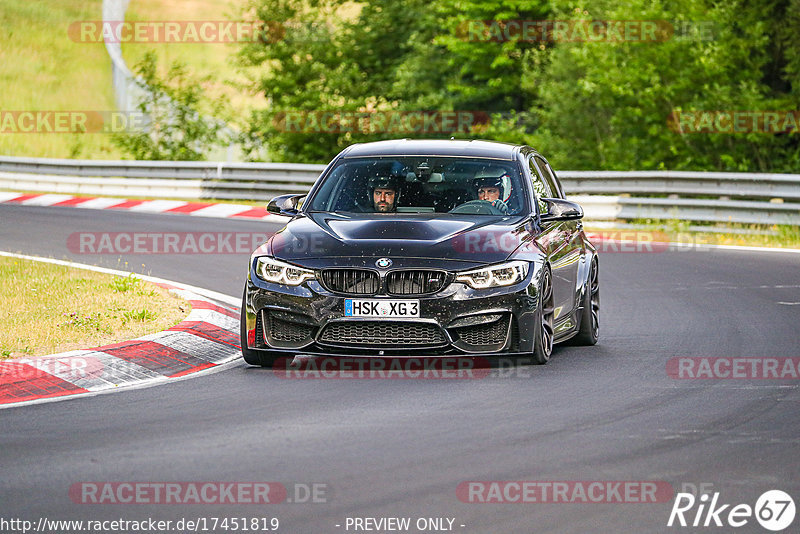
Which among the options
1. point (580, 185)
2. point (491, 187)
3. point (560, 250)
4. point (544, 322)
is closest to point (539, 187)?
point (491, 187)

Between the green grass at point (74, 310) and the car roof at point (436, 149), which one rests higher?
the car roof at point (436, 149)

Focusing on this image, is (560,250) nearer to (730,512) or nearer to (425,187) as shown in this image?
(425,187)

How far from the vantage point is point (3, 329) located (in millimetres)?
10367

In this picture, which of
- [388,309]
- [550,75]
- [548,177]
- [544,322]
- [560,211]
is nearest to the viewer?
[388,309]

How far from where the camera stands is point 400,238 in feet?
30.7

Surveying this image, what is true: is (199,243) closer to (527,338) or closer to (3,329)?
(3,329)

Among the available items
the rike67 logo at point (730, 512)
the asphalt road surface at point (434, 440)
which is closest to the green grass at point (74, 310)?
the asphalt road surface at point (434, 440)

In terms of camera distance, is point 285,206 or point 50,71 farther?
point 50,71

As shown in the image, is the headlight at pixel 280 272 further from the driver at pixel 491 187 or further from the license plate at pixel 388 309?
the driver at pixel 491 187

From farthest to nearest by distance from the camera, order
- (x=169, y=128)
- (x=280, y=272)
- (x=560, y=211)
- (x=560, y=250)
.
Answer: (x=169, y=128), (x=560, y=250), (x=560, y=211), (x=280, y=272)

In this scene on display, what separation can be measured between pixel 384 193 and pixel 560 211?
1340mm

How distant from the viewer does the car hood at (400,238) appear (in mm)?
9180

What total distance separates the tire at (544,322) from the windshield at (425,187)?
0.83m

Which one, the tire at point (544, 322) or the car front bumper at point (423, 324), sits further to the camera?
the tire at point (544, 322)
